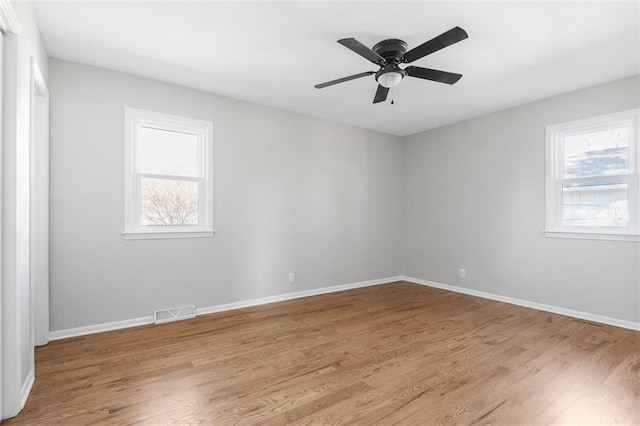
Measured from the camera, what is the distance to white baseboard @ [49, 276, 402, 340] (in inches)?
123

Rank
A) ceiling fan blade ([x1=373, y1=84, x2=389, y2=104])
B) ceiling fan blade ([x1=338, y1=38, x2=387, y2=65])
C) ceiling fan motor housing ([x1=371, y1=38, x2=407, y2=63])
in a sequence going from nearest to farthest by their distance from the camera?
1. ceiling fan blade ([x1=338, y1=38, x2=387, y2=65])
2. ceiling fan motor housing ([x1=371, y1=38, x2=407, y2=63])
3. ceiling fan blade ([x1=373, y1=84, x2=389, y2=104])

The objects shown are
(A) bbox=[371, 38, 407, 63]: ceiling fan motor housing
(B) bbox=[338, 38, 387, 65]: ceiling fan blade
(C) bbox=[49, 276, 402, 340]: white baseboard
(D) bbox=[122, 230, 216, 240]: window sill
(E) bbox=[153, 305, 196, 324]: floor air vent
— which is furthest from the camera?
(E) bbox=[153, 305, 196, 324]: floor air vent

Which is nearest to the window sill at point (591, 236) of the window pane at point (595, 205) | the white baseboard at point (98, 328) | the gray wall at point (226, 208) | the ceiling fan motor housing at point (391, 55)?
the window pane at point (595, 205)

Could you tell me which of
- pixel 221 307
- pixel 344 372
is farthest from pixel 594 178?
pixel 221 307

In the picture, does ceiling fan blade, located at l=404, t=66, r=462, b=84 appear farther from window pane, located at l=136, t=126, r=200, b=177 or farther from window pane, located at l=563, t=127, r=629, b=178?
window pane, located at l=136, t=126, r=200, b=177

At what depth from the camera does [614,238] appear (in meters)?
3.55

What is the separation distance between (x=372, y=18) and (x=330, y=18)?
1.03ft

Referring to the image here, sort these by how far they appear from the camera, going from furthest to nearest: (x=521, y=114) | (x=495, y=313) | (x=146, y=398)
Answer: (x=521, y=114), (x=495, y=313), (x=146, y=398)

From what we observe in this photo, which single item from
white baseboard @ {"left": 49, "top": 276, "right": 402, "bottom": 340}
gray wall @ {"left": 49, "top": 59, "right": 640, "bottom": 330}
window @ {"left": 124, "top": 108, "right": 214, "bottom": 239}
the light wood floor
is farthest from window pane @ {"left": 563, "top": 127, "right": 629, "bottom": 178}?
window @ {"left": 124, "top": 108, "right": 214, "bottom": 239}

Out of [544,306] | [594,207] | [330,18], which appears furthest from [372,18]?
[544,306]

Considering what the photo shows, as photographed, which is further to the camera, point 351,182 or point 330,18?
point 351,182

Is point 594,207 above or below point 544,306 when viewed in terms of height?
above

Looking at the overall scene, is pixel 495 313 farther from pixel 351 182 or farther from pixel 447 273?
pixel 351 182

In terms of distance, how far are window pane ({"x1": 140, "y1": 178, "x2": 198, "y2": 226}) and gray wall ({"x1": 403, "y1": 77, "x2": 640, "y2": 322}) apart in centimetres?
373
